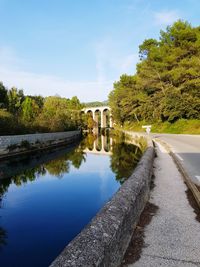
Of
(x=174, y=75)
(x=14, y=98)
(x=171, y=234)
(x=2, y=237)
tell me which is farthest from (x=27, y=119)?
(x=14, y=98)

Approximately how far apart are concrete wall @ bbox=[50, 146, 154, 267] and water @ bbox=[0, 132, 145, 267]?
2.00 m

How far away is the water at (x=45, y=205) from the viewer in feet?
17.5

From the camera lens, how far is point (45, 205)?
841 cm

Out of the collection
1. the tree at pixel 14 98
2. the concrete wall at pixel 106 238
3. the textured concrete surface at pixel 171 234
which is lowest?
the textured concrete surface at pixel 171 234

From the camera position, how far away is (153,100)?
158 feet

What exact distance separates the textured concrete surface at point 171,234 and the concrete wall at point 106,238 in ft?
0.91

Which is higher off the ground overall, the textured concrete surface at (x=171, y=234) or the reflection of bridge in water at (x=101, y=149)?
the textured concrete surface at (x=171, y=234)

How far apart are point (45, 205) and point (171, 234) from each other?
5.34m

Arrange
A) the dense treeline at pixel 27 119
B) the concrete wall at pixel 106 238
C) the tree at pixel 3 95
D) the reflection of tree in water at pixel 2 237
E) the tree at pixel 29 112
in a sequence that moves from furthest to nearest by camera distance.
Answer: the tree at pixel 3 95
the tree at pixel 29 112
the dense treeline at pixel 27 119
the reflection of tree in water at pixel 2 237
the concrete wall at pixel 106 238

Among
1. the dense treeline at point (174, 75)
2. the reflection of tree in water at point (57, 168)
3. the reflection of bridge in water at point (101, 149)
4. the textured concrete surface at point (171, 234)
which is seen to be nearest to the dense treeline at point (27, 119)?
the reflection of bridge in water at point (101, 149)

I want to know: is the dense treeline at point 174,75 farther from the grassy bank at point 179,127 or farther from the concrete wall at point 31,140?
the concrete wall at point 31,140

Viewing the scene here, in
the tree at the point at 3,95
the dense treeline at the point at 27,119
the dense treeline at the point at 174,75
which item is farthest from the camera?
the tree at the point at 3,95

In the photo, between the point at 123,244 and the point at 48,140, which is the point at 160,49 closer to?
the point at 48,140

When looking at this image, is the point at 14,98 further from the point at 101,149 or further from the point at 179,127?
the point at 101,149
